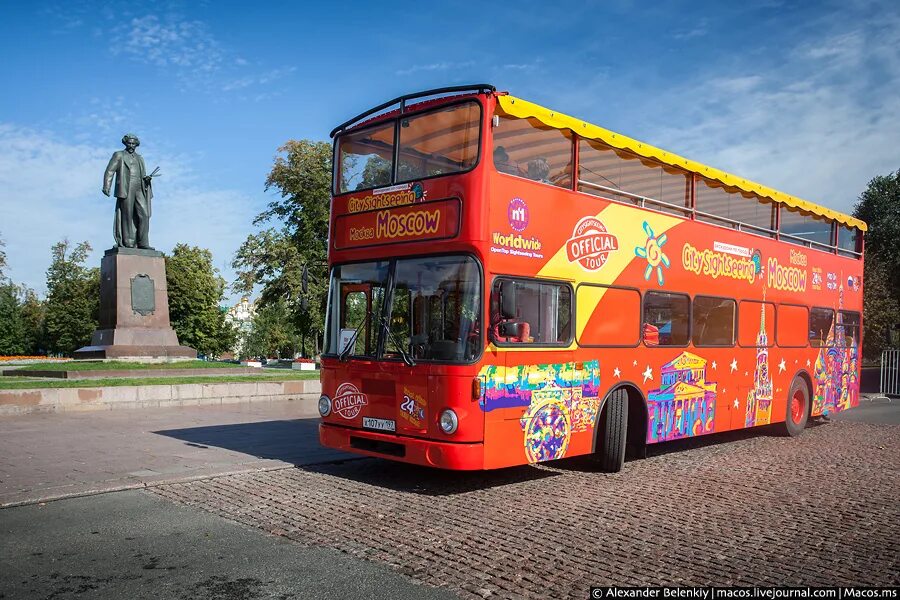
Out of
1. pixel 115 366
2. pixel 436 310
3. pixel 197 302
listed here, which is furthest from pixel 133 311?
pixel 197 302

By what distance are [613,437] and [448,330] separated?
9.35 ft

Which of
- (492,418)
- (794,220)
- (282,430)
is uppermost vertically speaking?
(794,220)

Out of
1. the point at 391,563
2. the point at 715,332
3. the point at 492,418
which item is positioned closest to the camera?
the point at 391,563

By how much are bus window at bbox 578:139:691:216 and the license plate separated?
353cm

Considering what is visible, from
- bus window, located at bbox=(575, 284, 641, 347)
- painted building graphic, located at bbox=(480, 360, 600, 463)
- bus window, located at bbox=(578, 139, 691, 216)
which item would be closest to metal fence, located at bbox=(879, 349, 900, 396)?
bus window, located at bbox=(578, 139, 691, 216)

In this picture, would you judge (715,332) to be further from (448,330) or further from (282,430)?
(282,430)

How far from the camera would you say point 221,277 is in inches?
2601

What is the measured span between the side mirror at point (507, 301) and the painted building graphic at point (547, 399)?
61 cm

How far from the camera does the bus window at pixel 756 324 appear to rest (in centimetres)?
1205

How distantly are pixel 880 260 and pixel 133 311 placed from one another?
41.9m

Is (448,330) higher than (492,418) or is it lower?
higher

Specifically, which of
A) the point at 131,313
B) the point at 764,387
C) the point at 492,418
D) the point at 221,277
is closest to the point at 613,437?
the point at 492,418

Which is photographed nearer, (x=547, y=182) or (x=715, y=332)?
(x=547, y=182)

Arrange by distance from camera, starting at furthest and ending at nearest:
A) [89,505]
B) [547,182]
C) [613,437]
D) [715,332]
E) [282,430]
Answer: [282,430]
[715,332]
[613,437]
[547,182]
[89,505]
